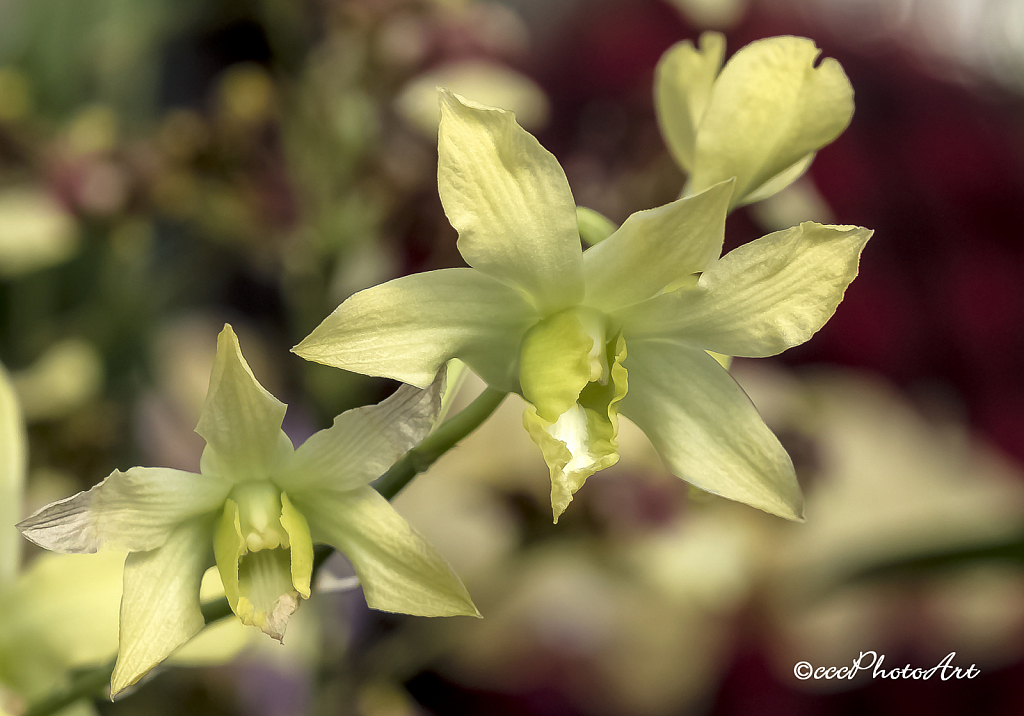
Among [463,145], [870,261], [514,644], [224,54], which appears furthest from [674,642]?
[224,54]

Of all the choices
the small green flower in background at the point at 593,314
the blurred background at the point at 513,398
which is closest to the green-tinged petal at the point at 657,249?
the small green flower in background at the point at 593,314

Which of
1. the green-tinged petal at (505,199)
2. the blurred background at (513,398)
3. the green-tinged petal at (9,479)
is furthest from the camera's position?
the blurred background at (513,398)

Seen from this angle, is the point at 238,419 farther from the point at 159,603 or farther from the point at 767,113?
the point at 767,113

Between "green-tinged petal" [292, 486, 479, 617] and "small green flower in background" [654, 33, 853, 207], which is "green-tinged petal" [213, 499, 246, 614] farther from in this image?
"small green flower in background" [654, 33, 853, 207]

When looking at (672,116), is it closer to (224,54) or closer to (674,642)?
(674,642)

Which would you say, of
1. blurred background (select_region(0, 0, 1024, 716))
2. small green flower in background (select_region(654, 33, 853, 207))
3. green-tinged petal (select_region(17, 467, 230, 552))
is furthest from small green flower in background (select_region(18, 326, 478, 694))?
blurred background (select_region(0, 0, 1024, 716))

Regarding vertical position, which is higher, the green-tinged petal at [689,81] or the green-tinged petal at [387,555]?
the green-tinged petal at [689,81]

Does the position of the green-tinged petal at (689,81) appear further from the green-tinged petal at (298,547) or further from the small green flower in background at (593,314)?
the green-tinged petal at (298,547)
